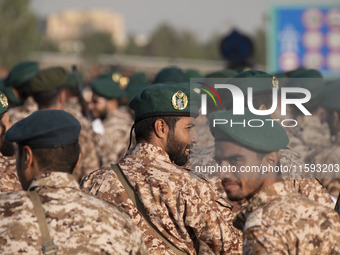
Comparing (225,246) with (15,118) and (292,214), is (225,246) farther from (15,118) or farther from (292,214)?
(15,118)

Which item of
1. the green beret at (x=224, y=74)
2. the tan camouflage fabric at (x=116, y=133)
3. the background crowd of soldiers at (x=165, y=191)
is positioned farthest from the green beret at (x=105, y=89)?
the background crowd of soldiers at (x=165, y=191)

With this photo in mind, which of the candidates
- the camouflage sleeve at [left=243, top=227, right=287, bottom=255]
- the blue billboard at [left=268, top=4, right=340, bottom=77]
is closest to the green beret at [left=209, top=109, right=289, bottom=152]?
the camouflage sleeve at [left=243, top=227, right=287, bottom=255]

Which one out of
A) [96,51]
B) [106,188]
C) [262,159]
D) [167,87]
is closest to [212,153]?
[167,87]

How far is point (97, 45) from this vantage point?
A: 258 feet

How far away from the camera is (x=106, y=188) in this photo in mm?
4695

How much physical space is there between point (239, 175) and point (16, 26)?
3946cm

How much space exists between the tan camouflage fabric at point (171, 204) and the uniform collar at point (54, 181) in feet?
2.63

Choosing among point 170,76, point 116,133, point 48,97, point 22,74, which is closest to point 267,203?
point 48,97

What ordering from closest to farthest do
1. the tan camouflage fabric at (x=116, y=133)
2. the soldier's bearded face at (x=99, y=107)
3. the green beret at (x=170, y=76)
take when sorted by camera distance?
the green beret at (x=170, y=76)
the tan camouflage fabric at (x=116, y=133)
the soldier's bearded face at (x=99, y=107)

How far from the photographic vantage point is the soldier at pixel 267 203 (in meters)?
3.57

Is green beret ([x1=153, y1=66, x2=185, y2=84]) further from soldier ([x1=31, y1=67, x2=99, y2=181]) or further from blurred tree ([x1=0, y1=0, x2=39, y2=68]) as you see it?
blurred tree ([x1=0, y1=0, x2=39, y2=68])

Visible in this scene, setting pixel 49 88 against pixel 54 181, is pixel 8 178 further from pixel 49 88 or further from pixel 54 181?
pixel 49 88

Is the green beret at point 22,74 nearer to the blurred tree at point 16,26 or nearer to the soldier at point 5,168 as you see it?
the soldier at point 5,168

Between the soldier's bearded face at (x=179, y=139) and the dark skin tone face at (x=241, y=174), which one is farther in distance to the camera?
the soldier's bearded face at (x=179, y=139)
